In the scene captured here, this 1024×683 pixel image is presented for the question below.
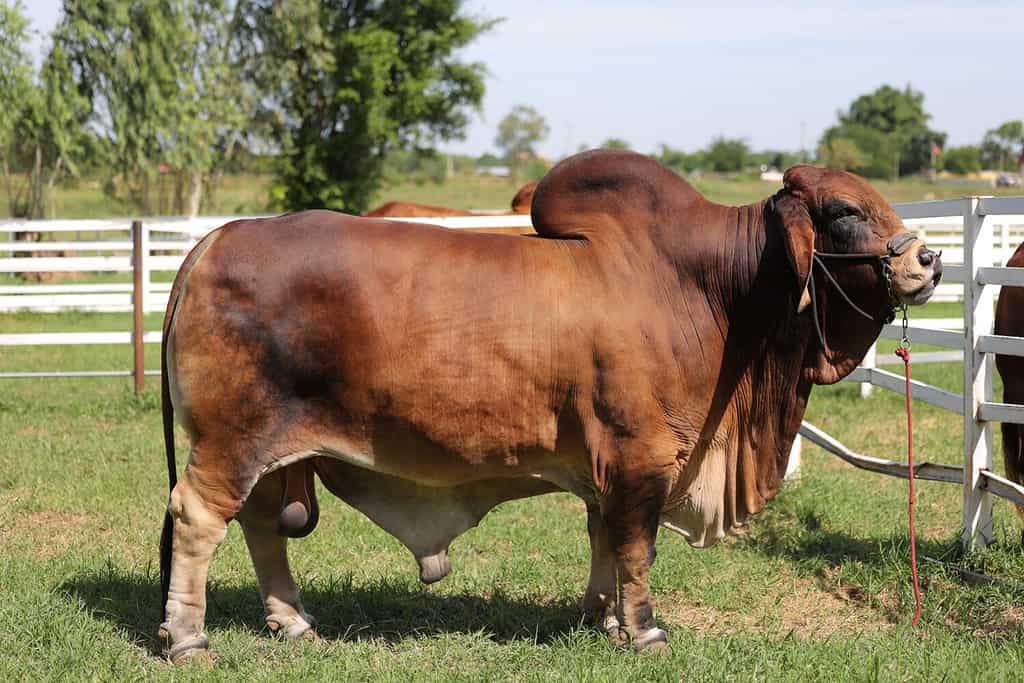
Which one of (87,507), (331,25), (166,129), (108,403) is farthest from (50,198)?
(87,507)

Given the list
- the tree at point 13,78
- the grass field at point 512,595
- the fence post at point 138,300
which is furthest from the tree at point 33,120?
the grass field at point 512,595

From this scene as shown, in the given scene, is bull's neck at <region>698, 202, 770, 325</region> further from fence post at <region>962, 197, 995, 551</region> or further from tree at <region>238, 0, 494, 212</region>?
tree at <region>238, 0, 494, 212</region>

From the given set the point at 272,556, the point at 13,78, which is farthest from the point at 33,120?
the point at 272,556

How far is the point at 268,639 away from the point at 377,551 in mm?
1494

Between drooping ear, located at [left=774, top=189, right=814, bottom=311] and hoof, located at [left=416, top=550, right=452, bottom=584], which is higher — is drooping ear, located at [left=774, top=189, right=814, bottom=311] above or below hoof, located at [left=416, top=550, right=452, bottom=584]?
above

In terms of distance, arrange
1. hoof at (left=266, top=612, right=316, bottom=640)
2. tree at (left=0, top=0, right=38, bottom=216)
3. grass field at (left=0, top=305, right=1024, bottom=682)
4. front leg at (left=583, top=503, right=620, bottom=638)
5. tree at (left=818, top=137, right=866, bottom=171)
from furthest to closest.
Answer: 1. tree at (left=818, top=137, right=866, bottom=171)
2. tree at (left=0, top=0, right=38, bottom=216)
3. front leg at (left=583, top=503, right=620, bottom=638)
4. hoof at (left=266, top=612, right=316, bottom=640)
5. grass field at (left=0, top=305, right=1024, bottom=682)

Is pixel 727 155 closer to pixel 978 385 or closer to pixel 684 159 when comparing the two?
pixel 684 159

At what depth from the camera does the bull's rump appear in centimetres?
461

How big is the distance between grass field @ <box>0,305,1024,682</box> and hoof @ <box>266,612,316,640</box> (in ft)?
0.23

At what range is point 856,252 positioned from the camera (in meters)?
4.68

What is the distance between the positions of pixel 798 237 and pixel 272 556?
2.55 meters

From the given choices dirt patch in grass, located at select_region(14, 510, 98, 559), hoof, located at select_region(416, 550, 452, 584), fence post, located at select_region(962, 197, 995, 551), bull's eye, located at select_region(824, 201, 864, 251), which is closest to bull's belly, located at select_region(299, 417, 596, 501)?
hoof, located at select_region(416, 550, 452, 584)

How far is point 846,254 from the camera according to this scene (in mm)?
4676

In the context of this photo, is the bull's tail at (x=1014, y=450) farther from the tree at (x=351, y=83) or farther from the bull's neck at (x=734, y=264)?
the tree at (x=351, y=83)
